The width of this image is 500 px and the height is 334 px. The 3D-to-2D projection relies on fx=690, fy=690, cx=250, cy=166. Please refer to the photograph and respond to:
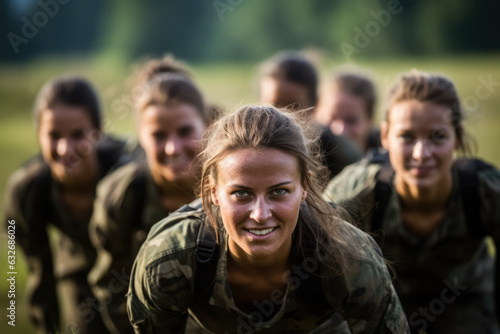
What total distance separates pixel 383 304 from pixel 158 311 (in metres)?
1.17

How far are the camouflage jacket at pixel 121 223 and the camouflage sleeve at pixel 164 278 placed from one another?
139cm

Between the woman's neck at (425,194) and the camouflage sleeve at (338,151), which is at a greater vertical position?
the camouflage sleeve at (338,151)

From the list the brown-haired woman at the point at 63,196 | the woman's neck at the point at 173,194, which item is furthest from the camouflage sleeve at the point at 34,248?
the woman's neck at the point at 173,194

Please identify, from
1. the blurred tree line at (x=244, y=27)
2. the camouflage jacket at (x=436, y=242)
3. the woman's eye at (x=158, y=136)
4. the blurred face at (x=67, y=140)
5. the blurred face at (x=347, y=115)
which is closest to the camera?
the camouflage jacket at (x=436, y=242)

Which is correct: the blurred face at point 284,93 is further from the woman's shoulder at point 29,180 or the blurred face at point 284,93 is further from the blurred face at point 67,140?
the woman's shoulder at point 29,180

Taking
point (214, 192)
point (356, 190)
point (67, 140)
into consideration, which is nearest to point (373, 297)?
point (214, 192)

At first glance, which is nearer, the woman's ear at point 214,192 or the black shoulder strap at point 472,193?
the woman's ear at point 214,192

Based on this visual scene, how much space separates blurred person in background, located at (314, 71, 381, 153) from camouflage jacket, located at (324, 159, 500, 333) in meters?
2.07

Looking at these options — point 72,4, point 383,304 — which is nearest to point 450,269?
point 383,304

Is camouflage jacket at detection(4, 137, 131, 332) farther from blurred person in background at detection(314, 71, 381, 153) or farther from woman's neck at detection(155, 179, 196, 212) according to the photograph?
blurred person in background at detection(314, 71, 381, 153)

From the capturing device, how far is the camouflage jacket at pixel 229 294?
347 cm

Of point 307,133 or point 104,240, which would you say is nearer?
point 307,133

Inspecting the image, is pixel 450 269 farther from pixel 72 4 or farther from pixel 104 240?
pixel 72 4

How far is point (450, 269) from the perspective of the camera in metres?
4.92
